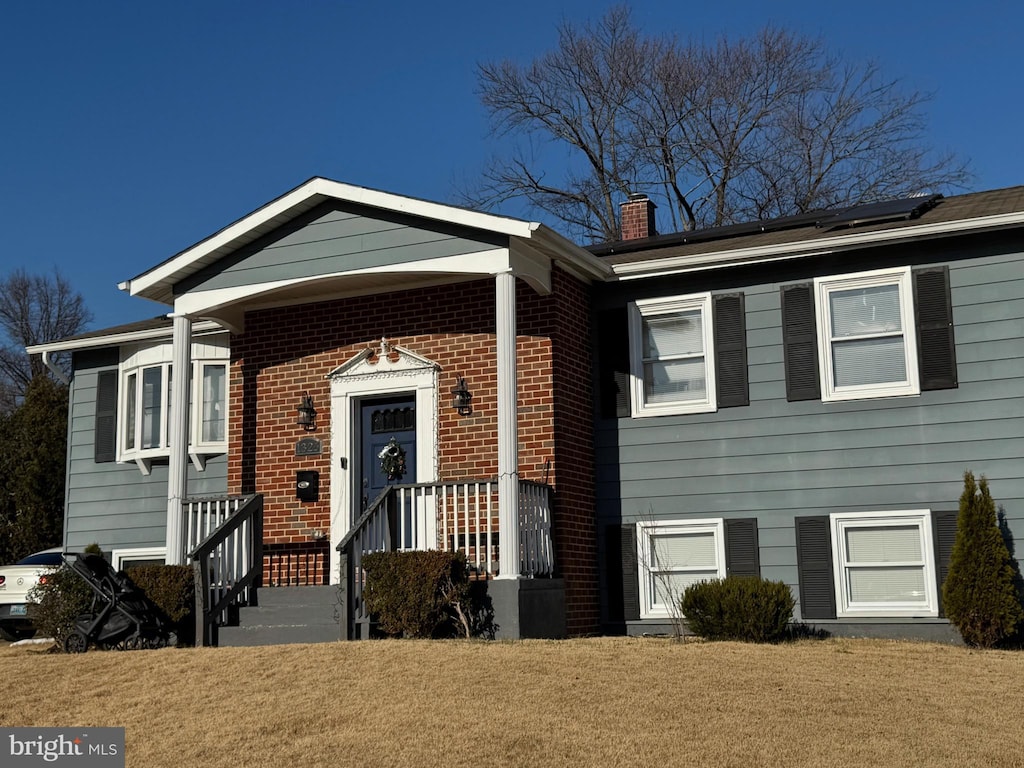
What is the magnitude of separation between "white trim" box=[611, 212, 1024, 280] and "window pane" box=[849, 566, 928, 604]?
323 cm

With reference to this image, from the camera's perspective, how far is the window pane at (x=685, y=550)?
12688 mm

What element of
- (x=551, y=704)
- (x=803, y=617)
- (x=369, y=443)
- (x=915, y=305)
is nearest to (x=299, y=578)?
(x=369, y=443)

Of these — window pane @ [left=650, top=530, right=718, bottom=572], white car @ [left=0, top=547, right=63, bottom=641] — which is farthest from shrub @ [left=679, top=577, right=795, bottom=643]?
white car @ [left=0, top=547, right=63, bottom=641]

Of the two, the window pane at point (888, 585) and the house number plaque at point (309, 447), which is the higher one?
the house number plaque at point (309, 447)

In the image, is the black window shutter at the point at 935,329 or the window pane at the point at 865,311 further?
the window pane at the point at 865,311

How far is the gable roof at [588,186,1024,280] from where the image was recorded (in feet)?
38.9

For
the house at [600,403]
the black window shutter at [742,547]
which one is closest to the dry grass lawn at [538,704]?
the house at [600,403]

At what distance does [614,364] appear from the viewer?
1332cm

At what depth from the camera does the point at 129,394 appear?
16094 mm

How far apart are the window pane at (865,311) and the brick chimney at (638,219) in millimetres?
4754

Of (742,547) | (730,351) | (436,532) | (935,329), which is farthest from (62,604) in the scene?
(935,329)

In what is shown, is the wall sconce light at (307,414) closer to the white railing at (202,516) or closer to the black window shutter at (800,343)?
the white railing at (202,516)

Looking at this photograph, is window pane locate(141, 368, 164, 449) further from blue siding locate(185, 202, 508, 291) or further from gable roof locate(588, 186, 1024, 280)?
gable roof locate(588, 186, 1024, 280)

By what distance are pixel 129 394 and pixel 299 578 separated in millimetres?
4250
